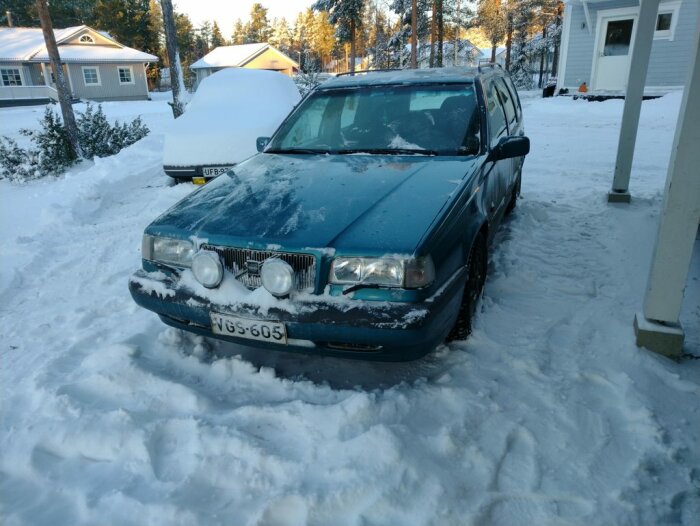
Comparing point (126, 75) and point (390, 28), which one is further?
point (390, 28)

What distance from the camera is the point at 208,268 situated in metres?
2.68

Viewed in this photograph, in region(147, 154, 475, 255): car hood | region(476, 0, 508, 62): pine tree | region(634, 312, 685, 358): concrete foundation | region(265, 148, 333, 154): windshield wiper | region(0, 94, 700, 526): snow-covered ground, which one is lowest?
region(0, 94, 700, 526): snow-covered ground

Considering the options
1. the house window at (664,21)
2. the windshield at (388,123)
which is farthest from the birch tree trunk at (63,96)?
the house window at (664,21)

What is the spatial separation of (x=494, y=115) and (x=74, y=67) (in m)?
38.0

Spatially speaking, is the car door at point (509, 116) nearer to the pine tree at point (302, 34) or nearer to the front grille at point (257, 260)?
the front grille at point (257, 260)

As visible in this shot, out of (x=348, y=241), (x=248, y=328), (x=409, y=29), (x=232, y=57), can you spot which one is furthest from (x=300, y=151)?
(x=232, y=57)

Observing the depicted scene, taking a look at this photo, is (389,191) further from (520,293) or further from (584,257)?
(584,257)

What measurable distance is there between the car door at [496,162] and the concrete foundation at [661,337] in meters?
1.22

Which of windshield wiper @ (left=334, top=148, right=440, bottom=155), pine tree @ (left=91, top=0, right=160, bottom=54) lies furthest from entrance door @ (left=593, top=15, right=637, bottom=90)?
pine tree @ (left=91, top=0, right=160, bottom=54)

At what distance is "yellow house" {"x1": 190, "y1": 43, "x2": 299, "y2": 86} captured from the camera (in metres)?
44.2

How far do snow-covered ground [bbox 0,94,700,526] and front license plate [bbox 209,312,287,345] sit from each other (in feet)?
1.17

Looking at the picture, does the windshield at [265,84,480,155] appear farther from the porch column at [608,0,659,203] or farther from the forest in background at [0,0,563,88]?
the forest in background at [0,0,563,88]

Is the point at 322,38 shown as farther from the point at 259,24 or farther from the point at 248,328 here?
the point at 248,328

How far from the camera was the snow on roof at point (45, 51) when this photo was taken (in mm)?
32844
